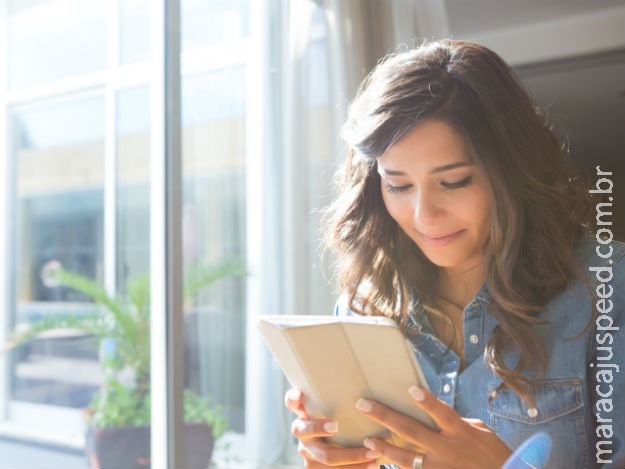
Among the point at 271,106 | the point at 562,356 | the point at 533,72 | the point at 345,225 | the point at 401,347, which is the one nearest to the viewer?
the point at 401,347

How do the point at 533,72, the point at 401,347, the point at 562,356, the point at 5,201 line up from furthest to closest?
the point at 5,201 → the point at 533,72 → the point at 562,356 → the point at 401,347

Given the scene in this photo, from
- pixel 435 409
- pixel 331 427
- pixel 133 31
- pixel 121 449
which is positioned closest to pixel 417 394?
pixel 435 409

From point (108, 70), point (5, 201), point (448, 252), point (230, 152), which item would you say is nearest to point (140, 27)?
point (108, 70)

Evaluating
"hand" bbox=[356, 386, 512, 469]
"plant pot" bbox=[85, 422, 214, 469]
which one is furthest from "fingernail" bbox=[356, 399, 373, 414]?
"plant pot" bbox=[85, 422, 214, 469]

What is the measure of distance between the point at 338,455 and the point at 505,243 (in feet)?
1.15

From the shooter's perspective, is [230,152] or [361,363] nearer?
[361,363]

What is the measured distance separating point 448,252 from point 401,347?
10.0 inches

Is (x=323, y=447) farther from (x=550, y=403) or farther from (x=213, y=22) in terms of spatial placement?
(x=213, y=22)

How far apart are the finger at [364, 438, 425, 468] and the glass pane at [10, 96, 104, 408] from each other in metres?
1.53

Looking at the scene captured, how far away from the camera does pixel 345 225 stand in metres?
0.99

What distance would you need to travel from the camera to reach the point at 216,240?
2.15m

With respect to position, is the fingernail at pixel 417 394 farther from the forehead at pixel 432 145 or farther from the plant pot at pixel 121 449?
the plant pot at pixel 121 449

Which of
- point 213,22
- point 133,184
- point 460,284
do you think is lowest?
point 460,284

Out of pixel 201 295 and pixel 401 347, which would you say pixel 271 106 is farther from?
pixel 401 347
